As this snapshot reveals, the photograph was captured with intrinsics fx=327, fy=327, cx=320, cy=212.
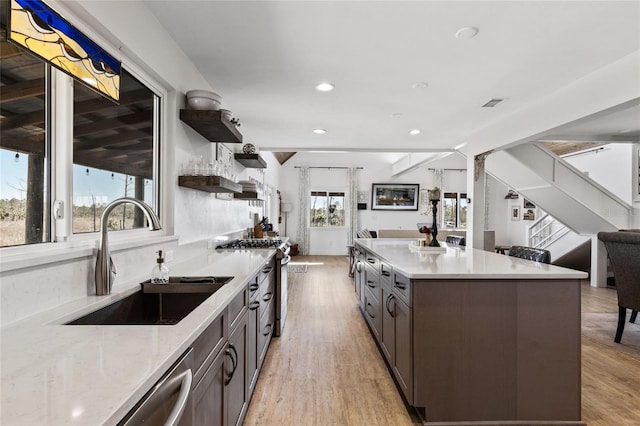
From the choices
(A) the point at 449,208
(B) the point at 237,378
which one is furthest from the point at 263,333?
(A) the point at 449,208

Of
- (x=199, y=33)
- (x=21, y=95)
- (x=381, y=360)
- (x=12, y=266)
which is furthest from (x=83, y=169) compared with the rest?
(x=381, y=360)

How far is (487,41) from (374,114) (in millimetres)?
1875

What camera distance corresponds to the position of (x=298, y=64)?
2.79 m

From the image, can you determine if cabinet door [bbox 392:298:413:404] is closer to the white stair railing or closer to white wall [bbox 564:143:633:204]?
white wall [bbox 564:143:633:204]

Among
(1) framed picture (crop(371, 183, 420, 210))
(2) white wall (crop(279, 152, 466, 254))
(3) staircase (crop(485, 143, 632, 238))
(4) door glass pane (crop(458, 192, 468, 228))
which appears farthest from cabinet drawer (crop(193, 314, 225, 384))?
(4) door glass pane (crop(458, 192, 468, 228))

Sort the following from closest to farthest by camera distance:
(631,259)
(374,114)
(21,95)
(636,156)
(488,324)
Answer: (21,95), (488,324), (631,259), (374,114), (636,156)

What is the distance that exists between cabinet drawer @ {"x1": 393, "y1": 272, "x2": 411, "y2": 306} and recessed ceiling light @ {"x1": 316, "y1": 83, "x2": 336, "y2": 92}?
1.98 meters

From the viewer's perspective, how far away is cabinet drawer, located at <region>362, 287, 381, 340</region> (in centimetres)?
299

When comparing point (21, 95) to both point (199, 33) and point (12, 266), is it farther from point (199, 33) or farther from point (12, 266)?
point (199, 33)

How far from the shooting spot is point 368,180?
10.3 m

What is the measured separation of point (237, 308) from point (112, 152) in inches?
43.9

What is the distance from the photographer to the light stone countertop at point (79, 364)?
1.93ft

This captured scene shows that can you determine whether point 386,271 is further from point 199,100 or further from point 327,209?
point 327,209

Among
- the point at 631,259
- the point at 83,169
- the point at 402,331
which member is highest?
the point at 83,169
